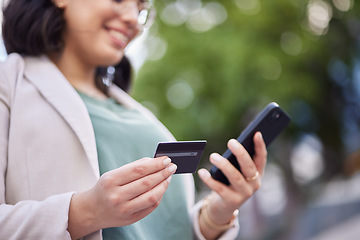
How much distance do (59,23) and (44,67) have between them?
0.21 m

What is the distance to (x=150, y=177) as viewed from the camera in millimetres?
1113

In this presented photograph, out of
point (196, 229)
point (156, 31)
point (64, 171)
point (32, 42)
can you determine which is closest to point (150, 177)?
point (64, 171)

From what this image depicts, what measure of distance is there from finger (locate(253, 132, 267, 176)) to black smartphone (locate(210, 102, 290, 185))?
23mm

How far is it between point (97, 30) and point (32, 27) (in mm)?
241

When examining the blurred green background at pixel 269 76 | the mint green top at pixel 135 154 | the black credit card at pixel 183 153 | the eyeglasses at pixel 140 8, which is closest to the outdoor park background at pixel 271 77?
the blurred green background at pixel 269 76

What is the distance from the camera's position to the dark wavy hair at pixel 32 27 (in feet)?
5.22

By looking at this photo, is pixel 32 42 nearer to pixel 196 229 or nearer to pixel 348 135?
Result: pixel 196 229

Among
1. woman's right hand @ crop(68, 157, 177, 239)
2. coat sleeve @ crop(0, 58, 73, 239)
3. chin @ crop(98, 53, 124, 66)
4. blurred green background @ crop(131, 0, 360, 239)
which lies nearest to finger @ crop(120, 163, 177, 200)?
woman's right hand @ crop(68, 157, 177, 239)

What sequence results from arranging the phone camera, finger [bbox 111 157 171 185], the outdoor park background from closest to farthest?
finger [bbox 111 157 171 185]
the phone camera
the outdoor park background

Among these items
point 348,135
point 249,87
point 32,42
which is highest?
point 32,42

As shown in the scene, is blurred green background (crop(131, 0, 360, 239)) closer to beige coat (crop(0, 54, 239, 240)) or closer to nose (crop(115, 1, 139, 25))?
nose (crop(115, 1, 139, 25))

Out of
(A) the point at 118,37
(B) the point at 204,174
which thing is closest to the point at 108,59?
(A) the point at 118,37

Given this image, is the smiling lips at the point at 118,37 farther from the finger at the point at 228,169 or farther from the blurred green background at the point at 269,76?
the blurred green background at the point at 269,76

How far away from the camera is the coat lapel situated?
4.44 ft
